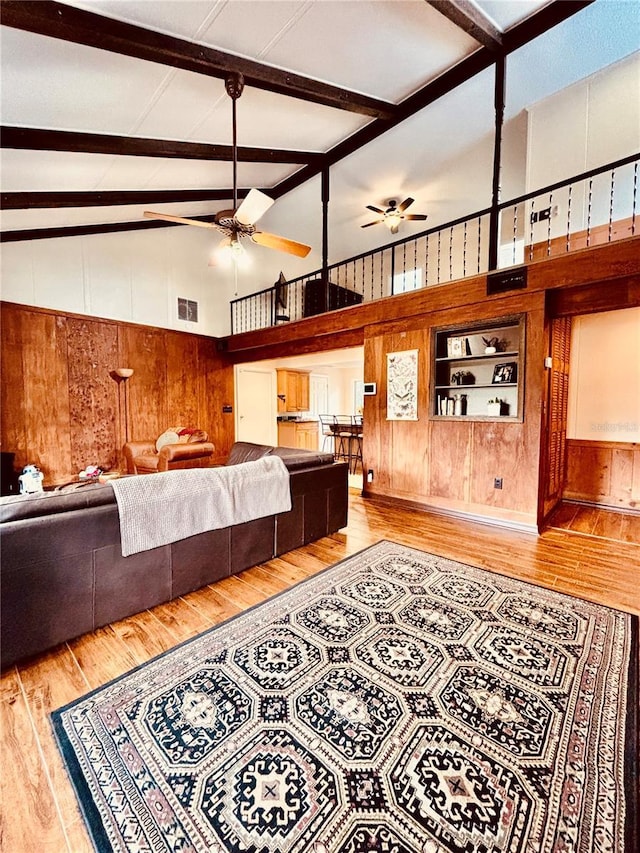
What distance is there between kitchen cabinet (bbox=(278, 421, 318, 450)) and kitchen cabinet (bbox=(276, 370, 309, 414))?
1.30ft

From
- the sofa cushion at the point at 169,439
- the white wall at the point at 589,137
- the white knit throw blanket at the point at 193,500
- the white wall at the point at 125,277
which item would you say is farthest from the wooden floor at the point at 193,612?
the white wall at the point at 125,277

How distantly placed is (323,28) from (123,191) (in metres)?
2.85

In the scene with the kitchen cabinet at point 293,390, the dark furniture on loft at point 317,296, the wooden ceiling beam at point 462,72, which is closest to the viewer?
the wooden ceiling beam at point 462,72

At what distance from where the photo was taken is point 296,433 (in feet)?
28.7

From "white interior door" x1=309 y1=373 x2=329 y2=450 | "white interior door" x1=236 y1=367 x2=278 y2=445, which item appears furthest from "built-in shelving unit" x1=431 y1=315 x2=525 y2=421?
"white interior door" x1=309 y1=373 x2=329 y2=450

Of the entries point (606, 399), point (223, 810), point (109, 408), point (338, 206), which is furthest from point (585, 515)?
point (109, 408)

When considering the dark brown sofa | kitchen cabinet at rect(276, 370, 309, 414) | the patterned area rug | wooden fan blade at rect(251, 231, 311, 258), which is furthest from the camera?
kitchen cabinet at rect(276, 370, 309, 414)

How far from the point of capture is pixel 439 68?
337cm

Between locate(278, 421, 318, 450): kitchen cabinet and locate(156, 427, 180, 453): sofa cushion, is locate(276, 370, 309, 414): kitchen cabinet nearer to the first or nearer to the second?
locate(278, 421, 318, 450): kitchen cabinet

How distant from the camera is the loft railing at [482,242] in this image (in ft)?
12.6

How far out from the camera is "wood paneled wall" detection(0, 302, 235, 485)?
490 cm

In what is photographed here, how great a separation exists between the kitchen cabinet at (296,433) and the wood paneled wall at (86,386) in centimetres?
191

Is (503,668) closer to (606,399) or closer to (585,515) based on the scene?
(585,515)

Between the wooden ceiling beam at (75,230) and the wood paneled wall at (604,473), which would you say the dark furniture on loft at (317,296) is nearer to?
the wooden ceiling beam at (75,230)
